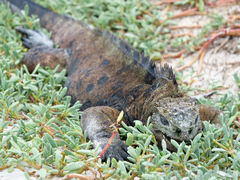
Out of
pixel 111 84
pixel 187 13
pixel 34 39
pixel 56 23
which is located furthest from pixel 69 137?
pixel 187 13

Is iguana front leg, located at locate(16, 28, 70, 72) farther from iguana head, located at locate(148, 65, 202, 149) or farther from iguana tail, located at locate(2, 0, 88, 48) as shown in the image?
iguana head, located at locate(148, 65, 202, 149)

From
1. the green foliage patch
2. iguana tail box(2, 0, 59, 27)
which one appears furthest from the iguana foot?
iguana tail box(2, 0, 59, 27)

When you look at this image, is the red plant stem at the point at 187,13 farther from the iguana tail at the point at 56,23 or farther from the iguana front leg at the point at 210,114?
the iguana front leg at the point at 210,114

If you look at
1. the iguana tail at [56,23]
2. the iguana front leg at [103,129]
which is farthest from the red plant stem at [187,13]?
the iguana front leg at [103,129]

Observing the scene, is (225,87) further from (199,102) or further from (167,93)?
(167,93)

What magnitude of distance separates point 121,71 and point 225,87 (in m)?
1.32

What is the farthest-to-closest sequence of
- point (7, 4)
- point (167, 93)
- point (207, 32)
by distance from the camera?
point (7, 4) < point (207, 32) < point (167, 93)

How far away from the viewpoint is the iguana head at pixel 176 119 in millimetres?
2590

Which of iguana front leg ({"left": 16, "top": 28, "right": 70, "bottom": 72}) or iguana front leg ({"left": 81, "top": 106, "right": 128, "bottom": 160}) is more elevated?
iguana front leg ({"left": 16, "top": 28, "right": 70, "bottom": 72})

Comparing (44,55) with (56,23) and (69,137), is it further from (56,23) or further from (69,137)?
(69,137)

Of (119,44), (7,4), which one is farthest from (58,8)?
(119,44)

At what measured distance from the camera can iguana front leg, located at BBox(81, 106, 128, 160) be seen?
2706 mm

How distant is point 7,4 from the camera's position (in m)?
5.19

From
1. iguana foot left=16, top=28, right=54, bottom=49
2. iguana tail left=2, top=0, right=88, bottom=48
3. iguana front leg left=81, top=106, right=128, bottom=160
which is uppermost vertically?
iguana tail left=2, top=0, right=88, bottom=48
